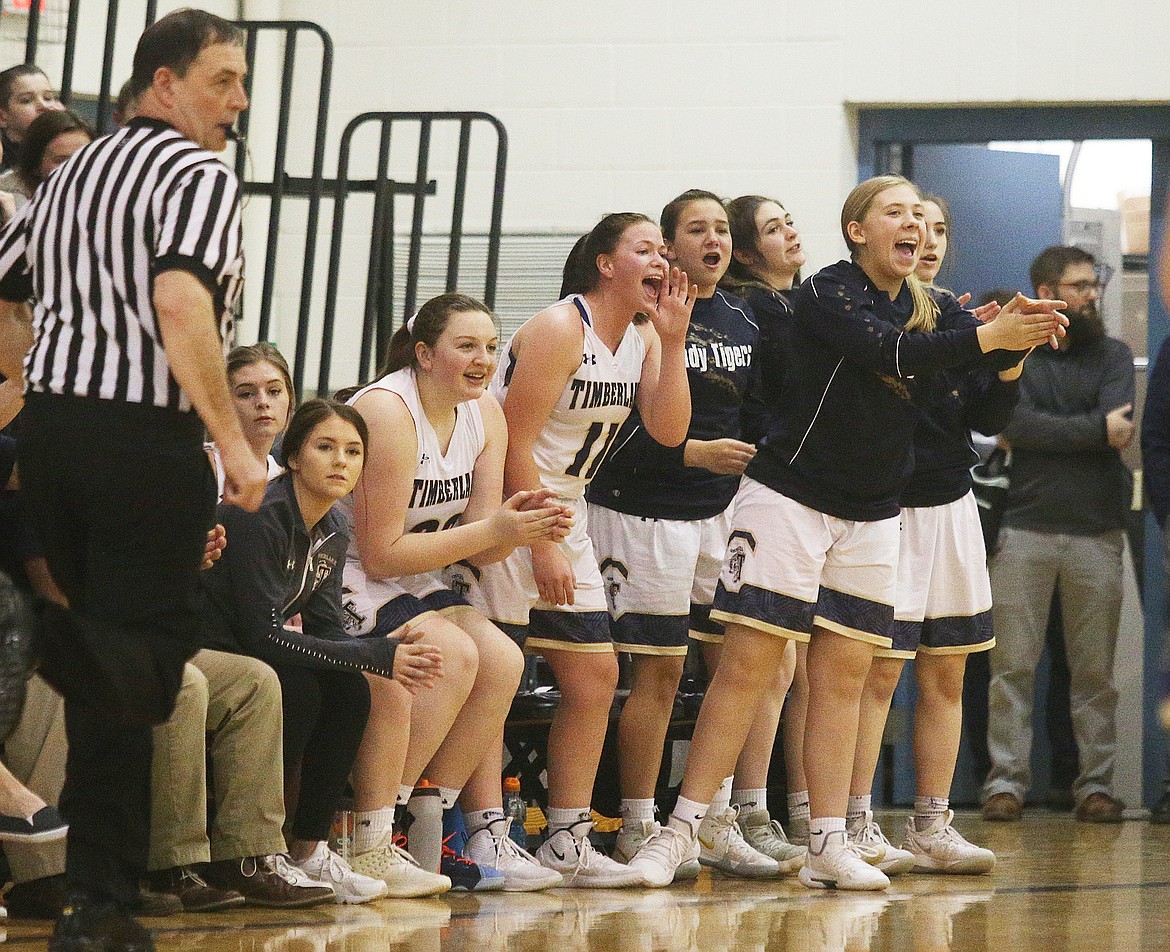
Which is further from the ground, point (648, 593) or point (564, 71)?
point (564, 71)

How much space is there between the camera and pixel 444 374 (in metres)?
3.78

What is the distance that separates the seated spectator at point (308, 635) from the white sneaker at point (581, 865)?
0.52 m

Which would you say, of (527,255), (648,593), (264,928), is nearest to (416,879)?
(264,928)

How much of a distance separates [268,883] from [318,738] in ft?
0.95

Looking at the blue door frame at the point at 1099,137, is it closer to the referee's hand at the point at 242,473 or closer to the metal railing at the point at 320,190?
the metal railing at the point at 320,190

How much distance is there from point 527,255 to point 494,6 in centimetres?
87

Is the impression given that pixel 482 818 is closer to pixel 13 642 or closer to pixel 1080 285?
pixel 13 642

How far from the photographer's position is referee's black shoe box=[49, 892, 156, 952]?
2467 millimetres

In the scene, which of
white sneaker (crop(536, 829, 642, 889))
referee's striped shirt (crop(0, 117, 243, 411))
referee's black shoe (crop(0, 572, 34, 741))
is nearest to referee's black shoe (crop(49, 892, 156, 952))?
referee's black shoe (crop(0, 572, 34, 741))

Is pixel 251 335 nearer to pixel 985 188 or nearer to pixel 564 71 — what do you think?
pixel 564 71

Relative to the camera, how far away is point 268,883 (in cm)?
336

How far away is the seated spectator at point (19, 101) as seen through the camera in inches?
167

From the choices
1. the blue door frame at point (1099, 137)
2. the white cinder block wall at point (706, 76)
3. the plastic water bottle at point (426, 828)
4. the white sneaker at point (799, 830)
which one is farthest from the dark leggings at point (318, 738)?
the blue door frame at point (1099, 137)

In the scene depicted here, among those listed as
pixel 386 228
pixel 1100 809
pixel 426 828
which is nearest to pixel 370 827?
pixel 426 828
